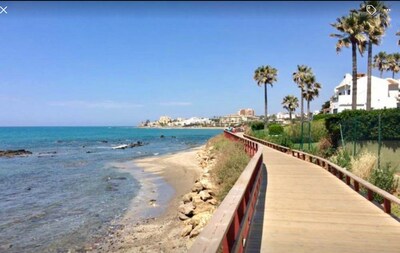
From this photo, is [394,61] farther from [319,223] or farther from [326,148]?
[319,223]

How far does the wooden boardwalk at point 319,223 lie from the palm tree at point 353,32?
75.9 ft

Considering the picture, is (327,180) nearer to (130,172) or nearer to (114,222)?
(114,222)

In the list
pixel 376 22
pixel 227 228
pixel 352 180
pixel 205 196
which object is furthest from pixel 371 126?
pixel 227 228

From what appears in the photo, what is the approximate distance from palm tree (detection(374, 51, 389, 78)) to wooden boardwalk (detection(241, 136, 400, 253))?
6680 centimetres

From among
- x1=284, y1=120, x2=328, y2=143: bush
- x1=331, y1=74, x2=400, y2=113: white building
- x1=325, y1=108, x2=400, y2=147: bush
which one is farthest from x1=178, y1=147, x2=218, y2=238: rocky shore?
x1=331, y1=74, x2=400, y2=113: white building

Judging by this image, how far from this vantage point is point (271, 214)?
24.1ft

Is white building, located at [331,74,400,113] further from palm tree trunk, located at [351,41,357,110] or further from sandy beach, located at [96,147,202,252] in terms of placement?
sandy beach, located at [96,147,202,252]

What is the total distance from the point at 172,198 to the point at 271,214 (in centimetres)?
1128

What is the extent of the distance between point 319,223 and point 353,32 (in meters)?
27.9

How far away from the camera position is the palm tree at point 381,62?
68438mm

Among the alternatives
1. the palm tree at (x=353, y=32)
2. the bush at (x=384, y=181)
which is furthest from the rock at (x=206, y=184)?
the palm tree at (x=353, y=32)

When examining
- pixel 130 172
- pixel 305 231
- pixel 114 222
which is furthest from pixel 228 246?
pixel 130 172

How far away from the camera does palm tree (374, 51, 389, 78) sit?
6844 centimetres

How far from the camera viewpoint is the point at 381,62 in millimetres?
68812
